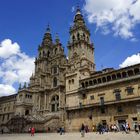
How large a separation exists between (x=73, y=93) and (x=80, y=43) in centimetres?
1951

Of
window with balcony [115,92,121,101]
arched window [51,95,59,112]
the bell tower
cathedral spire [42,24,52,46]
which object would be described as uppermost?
cathedral spire [42,24,52,46]

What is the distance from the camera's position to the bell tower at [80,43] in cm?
6376

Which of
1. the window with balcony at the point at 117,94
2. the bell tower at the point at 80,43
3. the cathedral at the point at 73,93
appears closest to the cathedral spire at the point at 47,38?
the cathedral at the point at 73,93

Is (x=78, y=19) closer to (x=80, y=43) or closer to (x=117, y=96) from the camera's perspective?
(x=80, y=43)

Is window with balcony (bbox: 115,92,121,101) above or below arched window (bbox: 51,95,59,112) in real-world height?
below

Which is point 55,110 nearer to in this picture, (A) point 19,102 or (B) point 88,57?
(A) point 19,102

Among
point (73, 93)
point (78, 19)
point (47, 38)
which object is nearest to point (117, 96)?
point (73, 93)

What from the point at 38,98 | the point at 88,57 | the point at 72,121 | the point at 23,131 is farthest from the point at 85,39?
the point at 23,131

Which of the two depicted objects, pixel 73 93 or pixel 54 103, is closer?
pixel 73 93

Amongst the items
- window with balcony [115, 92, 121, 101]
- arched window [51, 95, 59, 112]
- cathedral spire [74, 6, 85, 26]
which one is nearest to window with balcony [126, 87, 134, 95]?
window with balcony [115, 92, 121, 101]

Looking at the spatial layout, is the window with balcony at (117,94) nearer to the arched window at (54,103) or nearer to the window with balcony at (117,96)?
the window with balcony at (117,96)

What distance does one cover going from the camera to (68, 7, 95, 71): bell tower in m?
63.8

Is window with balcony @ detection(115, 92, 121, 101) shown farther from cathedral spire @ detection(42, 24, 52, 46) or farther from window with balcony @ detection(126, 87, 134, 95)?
cathedral spire @ detection(42, 24, 52, 46)

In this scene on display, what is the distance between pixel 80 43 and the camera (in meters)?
64.4
